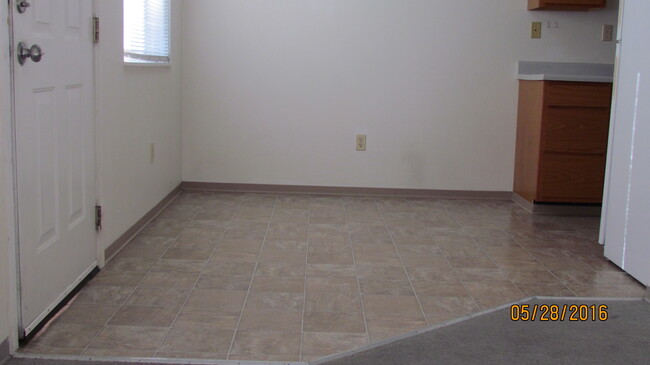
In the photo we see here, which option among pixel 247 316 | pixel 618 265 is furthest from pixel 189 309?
pixel 618 265

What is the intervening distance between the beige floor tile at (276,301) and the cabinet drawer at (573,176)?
7.17 ft

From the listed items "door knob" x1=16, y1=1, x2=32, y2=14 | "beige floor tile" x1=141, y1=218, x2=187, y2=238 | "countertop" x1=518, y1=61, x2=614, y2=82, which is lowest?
"beige floor tile" x1=141, y1=218, x2=187, y2=238

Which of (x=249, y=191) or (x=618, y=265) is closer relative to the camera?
(x=618, y=265)

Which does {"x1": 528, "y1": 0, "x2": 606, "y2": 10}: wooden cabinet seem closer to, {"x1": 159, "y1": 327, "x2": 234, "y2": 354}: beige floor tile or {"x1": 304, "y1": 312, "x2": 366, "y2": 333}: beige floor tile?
{"x1": 304, "y1": 312, "x2": 366, "y2": 333}: beige floor tile

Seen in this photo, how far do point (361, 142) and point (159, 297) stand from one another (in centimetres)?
242

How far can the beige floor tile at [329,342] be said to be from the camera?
2.14 m

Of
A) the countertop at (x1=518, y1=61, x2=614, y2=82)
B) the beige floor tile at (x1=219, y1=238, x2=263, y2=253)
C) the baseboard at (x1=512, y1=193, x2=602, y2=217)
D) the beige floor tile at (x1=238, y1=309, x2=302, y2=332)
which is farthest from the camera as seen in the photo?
the countertop at (x1=518, y1=61, x2=614, y2=82)

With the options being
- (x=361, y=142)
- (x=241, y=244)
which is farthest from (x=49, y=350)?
(x=361, y=142)

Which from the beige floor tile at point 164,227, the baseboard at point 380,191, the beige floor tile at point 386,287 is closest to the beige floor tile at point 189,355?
the beige floor tile at point 386,287

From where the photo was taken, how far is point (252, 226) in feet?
12.4

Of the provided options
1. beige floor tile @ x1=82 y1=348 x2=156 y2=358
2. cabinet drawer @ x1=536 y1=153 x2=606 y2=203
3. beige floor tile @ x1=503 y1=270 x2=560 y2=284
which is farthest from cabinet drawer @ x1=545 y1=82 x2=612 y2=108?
beige floor tile @ x1=82 y1=348 x2=156 y2=358

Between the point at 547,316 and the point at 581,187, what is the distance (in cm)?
191

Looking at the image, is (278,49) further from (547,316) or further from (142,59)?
(547,316)

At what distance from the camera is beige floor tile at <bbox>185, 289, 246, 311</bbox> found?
252 centimetres
